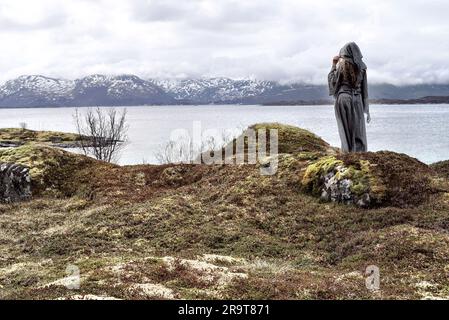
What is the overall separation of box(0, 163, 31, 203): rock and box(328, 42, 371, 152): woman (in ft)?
63.9

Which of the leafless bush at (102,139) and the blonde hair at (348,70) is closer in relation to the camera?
the blonde hair at (348,70)

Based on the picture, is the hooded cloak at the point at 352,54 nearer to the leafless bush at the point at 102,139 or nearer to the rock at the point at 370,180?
the rock at the point at 370,180

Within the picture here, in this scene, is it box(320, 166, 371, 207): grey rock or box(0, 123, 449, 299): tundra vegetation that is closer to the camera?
box(0, 123, 449, 299): tundra vegetation

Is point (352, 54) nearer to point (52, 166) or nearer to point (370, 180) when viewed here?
point (370, 180)

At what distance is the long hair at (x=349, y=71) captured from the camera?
87.2 feet

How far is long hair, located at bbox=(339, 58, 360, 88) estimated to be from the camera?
2659cm

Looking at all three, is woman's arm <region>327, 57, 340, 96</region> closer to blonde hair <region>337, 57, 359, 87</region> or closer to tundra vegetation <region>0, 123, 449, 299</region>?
blonde hair <region>337, 57, 359, 87</region>

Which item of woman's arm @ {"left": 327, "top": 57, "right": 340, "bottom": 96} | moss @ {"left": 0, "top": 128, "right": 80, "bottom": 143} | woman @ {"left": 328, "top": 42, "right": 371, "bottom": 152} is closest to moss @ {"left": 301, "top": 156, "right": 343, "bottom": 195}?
woman @ {"left": 328, "top": 42, "right": 371, "bottom": 152}

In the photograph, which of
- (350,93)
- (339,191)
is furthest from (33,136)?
(339,191)

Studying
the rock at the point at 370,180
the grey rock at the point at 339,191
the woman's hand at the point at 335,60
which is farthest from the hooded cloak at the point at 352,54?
the grey rock at the point at 339,191

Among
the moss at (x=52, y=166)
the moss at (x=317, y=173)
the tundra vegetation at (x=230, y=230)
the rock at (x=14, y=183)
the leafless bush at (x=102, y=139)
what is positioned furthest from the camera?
the leafless bush at (x=102, y=139)

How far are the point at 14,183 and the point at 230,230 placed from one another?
55.5 ft
